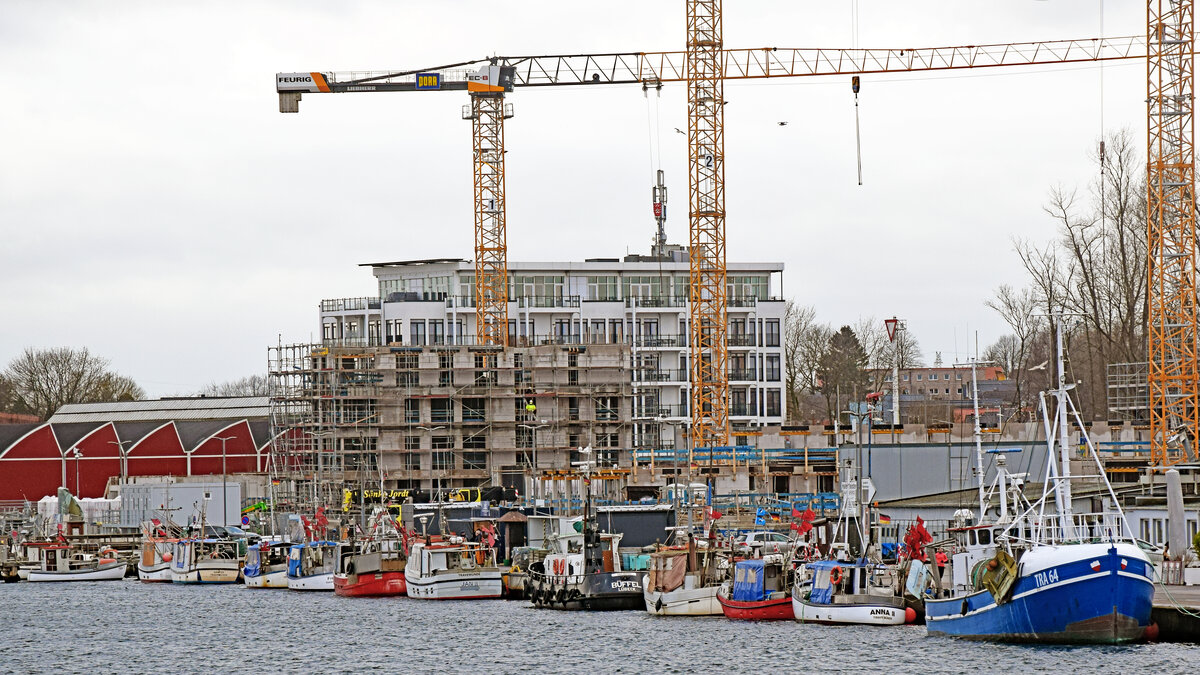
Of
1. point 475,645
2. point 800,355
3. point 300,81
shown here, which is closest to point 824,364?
point 800,355

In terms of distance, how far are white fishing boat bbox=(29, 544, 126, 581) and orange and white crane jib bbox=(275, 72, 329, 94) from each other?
40.4 m

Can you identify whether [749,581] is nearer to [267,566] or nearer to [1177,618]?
[1177,618]

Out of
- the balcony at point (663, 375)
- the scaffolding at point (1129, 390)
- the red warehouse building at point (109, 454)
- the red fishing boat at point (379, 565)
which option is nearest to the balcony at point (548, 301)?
the balcony at point (663, 375)

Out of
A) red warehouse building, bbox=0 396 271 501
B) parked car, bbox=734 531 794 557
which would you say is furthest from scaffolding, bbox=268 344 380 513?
parked car, bbox=734 531 794 557

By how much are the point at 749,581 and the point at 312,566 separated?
39.9 meters

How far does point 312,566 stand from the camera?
105m

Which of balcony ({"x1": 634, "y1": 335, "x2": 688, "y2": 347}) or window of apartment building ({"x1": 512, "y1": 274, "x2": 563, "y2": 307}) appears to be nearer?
window of apartment building ({"x1": 512, "y1": 274, "x2": 563, "y2": 307})

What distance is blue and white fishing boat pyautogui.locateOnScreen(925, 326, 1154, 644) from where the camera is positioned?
173 ft

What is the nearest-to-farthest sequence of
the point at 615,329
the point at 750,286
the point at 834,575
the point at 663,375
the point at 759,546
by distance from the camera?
the point at 834,575 → the point at 759,546 → the point at 615,329 → the point at 663,375 → the point at 750,286

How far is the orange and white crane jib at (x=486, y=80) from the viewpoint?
142 m

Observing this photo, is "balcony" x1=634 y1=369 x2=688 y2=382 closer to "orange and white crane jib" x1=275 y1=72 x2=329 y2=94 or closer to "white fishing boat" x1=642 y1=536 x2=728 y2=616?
"orange and white crane jib" x1=275 y1=72 x2=329 y2=94

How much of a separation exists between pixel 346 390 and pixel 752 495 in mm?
37163

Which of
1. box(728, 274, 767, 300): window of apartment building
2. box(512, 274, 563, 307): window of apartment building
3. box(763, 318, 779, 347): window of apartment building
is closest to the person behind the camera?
box(512, 274, 563, 307): window of apartment building

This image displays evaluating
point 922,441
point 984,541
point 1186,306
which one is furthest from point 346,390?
point 984,541
